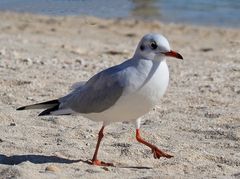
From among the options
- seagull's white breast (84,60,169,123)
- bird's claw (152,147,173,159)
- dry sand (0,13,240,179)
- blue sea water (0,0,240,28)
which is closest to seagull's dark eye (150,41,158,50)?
seagull's white breast (84,60,169,123)

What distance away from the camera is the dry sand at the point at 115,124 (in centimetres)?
549

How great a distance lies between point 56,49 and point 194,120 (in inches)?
177

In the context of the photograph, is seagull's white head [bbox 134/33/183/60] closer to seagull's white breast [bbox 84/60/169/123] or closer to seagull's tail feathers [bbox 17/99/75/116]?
seagull's white breast [bbox 84/60/169/123]

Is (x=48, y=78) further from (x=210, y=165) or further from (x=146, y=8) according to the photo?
(x=146, y=8)

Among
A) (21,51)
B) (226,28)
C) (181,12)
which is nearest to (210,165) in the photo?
(21,51)

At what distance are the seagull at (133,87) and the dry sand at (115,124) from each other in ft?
0.92

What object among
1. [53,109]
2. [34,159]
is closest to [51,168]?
[34,159]

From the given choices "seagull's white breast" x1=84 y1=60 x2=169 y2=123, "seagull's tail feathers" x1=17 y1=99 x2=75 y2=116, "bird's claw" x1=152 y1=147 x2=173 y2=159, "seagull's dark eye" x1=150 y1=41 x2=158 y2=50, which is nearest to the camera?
"seagull's white breast" x1=84 y1=60 x2=169 y2=123

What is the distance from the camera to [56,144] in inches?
238

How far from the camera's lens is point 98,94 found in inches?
218

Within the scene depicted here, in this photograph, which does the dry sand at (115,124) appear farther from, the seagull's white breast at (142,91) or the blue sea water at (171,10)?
the blue sea water at (171,10)

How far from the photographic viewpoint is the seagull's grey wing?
536 centimetres

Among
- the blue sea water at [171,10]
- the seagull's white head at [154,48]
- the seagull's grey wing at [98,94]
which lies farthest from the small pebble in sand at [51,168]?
the blue sea water at [171,10]

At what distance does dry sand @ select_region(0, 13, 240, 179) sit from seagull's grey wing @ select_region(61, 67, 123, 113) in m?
0.40
